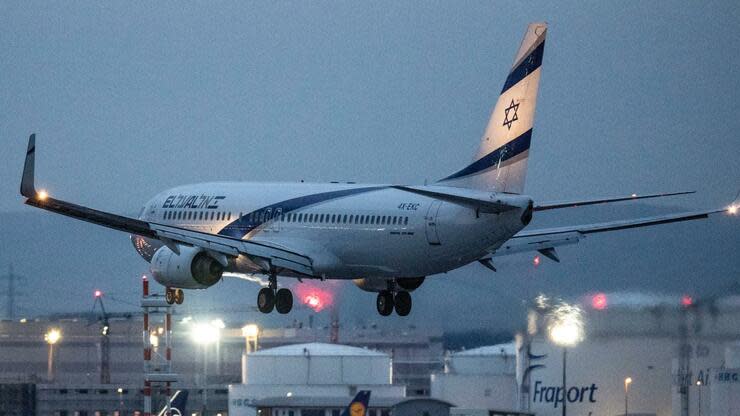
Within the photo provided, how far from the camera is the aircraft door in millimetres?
69875

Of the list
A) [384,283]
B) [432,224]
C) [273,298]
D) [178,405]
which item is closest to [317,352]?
[178,405]

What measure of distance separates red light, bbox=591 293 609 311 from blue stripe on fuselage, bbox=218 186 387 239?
20.3 meters

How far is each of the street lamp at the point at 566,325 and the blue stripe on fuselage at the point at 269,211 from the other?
20288 millimetres

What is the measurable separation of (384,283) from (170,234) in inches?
419

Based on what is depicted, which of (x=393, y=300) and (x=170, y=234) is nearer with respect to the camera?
(x=170, y=234)

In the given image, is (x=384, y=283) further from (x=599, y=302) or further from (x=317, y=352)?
(x=317, y=352)

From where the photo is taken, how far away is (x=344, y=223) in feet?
244

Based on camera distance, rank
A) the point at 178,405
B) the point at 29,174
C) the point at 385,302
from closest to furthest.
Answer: the point at 29,174, the point at 385,302, the point at 178,405

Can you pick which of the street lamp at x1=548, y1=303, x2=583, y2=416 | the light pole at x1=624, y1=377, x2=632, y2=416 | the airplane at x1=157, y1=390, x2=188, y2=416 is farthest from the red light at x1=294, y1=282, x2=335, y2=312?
the light pole at x1=624, y1=377, x2=632, y2=416

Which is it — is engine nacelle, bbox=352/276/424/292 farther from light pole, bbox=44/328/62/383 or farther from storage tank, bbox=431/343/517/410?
light pole, bbox=44/328/62/383

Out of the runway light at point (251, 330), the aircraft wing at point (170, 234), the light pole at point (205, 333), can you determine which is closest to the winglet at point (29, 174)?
the aircraft wing at point (170, 234)

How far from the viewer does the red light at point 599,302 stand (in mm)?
90500

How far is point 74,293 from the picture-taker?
565 feet

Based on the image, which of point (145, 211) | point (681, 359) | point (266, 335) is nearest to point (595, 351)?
point (681, 359)
